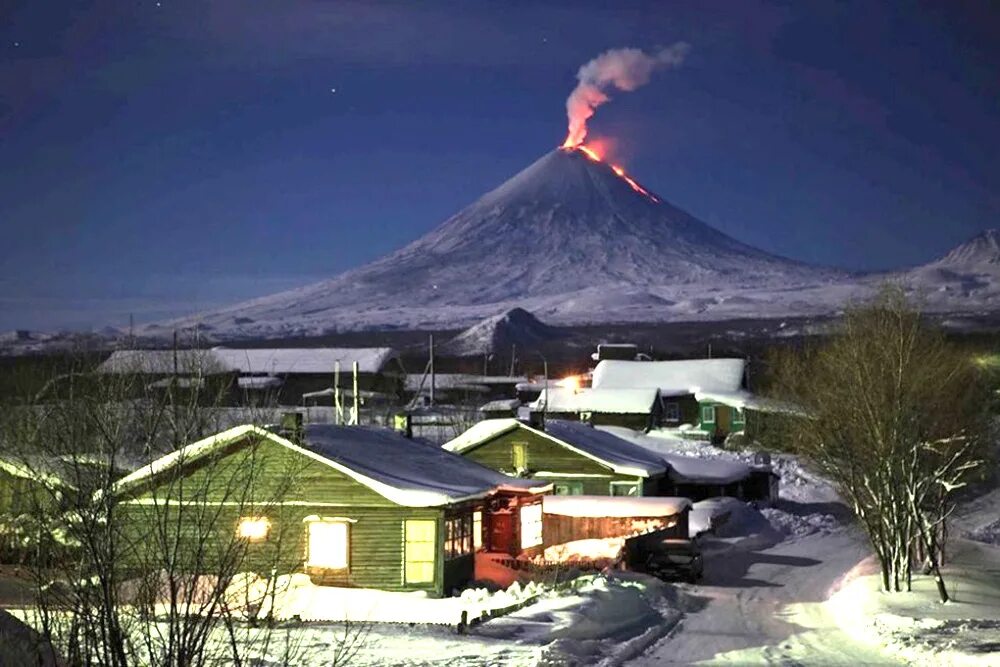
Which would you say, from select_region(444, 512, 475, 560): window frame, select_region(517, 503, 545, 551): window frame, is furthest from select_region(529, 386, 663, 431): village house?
select_region(444, 512, 475, 560): window frame

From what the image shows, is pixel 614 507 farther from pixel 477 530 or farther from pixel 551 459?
pixel 477 530

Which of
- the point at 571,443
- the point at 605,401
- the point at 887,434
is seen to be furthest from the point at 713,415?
the point at 887,434

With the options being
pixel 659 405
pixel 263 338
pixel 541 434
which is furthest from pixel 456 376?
pixel 263 338

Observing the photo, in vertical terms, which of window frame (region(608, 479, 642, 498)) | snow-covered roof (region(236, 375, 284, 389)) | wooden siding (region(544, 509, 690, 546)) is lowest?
wooden siding (region(544, 509, 690, 546))

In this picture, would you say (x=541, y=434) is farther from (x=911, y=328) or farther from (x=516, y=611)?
(x=516, y=611)

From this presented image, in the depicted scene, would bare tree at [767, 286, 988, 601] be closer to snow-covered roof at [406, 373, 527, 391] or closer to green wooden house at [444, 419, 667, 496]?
green wooden house at [444, 419, 667, 496]

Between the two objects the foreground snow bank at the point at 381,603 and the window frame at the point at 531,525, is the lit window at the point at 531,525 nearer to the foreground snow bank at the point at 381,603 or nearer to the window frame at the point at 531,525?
the window frame at the point at 531,525

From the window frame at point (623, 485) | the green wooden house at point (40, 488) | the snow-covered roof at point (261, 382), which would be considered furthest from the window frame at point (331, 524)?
the snow-covered roof at point (261, 382)
